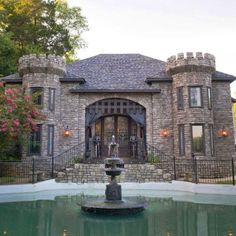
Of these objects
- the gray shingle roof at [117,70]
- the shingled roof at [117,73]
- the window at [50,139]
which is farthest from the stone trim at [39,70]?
Answer: the window at [50,139]

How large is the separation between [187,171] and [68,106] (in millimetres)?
8168

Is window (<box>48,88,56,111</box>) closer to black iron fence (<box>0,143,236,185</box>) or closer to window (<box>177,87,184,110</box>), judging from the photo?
black iron fence (<box>0,143,236,185</box>)

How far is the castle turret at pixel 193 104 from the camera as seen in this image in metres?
17.2

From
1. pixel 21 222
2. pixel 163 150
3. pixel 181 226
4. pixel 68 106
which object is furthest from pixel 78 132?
pixel 181 226

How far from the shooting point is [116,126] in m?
19.7

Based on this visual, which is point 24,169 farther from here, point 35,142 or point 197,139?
point 197,139

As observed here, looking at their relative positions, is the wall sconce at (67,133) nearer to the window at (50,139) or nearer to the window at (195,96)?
the window at (50,139)

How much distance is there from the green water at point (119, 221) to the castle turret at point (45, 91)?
7007 mm

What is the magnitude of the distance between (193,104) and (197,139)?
2.07 metres

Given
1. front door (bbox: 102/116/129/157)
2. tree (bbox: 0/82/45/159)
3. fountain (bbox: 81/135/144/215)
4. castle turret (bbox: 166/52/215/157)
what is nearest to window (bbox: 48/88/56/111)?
tree (bbox: 0/82/45/159)

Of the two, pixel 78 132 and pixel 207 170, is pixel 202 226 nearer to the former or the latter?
pixel 207 170

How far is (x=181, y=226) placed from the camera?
738cm

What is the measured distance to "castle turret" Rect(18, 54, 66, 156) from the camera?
56.9 feet

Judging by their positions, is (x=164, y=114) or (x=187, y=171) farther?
(x=164, y=114)
